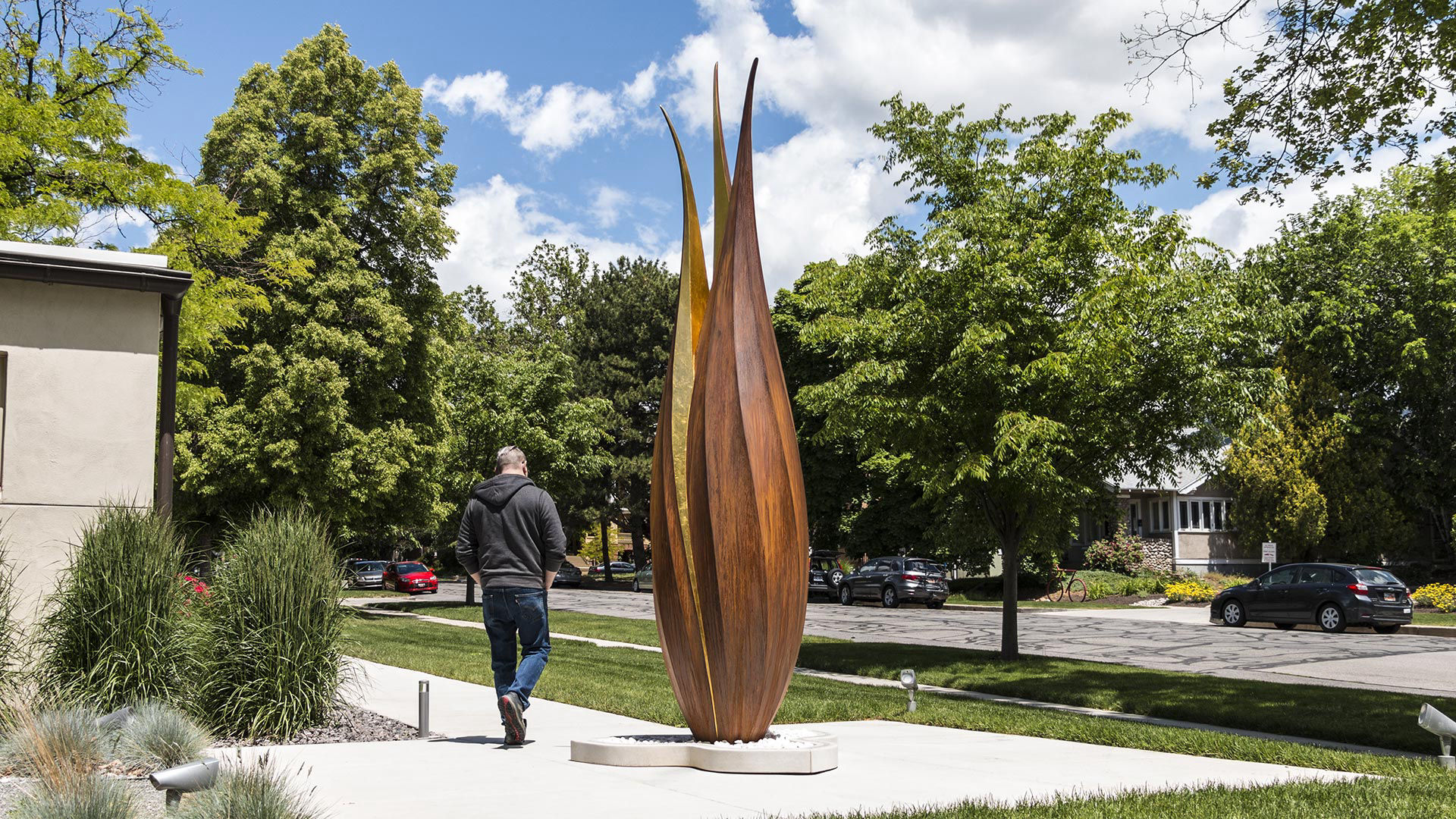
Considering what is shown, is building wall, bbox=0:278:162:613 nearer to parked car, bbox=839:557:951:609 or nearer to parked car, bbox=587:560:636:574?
parked car, bbox=839:557:951:609

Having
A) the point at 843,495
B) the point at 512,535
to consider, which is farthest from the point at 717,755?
the point at 843,495

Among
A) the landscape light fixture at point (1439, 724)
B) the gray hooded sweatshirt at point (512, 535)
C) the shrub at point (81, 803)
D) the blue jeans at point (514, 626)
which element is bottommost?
the landscape light fixture at point (1439, 724)

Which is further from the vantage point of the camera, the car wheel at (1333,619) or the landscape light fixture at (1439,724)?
the car wheel at (1333,619)

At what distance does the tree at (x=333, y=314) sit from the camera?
82.0 ft

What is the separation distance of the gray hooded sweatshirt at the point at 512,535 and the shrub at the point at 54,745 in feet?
7.90

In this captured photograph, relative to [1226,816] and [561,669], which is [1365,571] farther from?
[1226,816]

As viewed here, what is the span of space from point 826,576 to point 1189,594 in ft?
38.6

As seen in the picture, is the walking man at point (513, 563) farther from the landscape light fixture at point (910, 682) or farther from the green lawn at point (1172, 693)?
the green lawn at point (1172, 693)

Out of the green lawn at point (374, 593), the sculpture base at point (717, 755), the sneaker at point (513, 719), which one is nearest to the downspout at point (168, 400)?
the sneaker at point (513, 719)

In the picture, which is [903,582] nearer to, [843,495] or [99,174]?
[843,495]

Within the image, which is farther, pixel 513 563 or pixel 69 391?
pixel 69 391

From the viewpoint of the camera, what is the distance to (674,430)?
7410mm

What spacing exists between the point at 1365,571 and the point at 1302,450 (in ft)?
47.2

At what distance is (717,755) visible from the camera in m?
6.72
